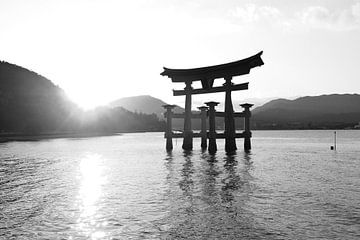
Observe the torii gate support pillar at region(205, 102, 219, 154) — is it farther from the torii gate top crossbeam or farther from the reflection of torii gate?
the torii gate top crossbeam

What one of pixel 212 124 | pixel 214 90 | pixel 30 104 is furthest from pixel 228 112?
pixel 30 104

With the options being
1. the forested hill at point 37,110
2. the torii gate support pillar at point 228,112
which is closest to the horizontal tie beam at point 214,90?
the torii gate support pillar at point 228,112

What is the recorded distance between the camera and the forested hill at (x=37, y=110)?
4638 inches

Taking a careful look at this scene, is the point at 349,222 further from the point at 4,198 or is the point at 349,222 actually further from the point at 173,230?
the point at 4,198

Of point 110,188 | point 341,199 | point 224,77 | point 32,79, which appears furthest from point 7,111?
point 341,199

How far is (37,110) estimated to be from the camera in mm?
129000

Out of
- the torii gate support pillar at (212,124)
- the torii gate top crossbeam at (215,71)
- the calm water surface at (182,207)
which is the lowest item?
the calm water surface at (182,207)

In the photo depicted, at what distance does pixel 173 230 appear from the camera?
811 cm

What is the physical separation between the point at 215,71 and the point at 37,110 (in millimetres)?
115297

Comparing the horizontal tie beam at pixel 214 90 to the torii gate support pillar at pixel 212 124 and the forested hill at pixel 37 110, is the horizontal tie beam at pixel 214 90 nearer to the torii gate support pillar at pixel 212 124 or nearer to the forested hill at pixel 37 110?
the torii gate support pillar at pixel 212 124

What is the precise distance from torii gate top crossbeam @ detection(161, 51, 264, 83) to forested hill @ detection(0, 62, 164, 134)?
3721 inches

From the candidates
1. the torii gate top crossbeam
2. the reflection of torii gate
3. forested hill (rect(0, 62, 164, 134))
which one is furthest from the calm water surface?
forested hill (rect(0, 62, 164, 134))

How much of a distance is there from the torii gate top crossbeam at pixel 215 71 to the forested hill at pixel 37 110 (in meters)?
94.5

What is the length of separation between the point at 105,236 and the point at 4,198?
666 cm
